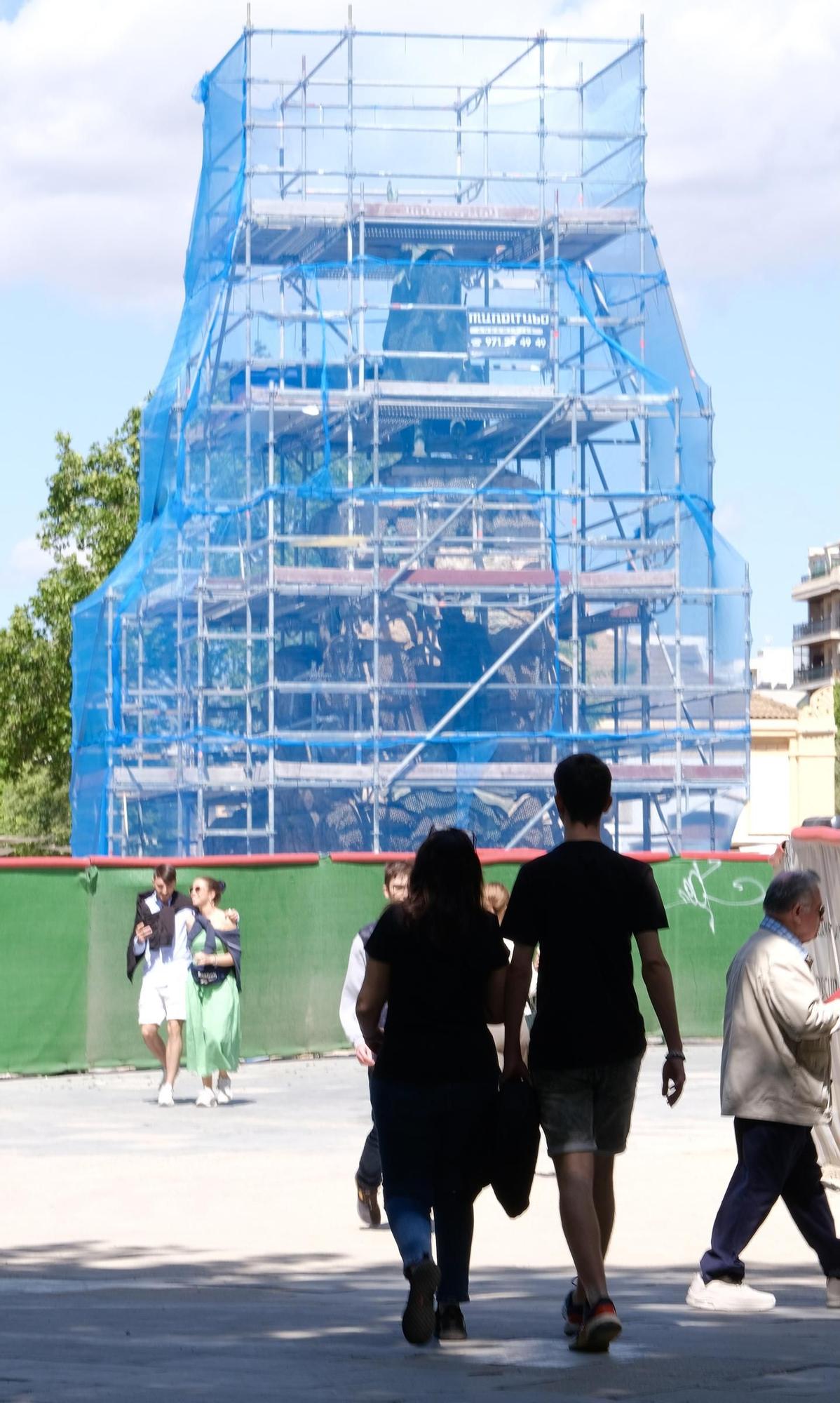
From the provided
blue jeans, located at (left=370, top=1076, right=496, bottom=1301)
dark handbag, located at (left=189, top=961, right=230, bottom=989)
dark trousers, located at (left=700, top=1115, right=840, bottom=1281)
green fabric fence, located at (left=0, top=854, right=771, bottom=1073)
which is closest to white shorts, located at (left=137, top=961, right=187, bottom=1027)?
dark handbag, located at (left=189, top=961, right=230, bottom=989)

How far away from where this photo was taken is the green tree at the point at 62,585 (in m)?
45.4

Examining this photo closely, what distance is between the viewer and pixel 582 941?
659 cm

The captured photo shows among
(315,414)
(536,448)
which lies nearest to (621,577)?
(536,448)

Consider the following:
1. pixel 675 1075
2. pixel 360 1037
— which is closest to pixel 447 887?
pixel 675 1075

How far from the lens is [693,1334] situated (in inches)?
269

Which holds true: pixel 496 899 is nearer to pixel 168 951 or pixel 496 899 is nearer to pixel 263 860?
pixel 168 951

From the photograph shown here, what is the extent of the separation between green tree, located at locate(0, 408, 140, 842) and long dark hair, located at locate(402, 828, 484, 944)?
1530 inches

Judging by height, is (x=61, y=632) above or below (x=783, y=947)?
above

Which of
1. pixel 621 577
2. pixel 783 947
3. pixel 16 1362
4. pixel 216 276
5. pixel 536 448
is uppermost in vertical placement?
pixel 216 276

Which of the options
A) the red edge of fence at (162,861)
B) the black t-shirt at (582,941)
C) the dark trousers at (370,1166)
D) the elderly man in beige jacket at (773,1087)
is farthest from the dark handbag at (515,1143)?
the red edge of fence at (162,861)

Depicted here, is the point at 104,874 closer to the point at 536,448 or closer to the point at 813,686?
the point at 536,448

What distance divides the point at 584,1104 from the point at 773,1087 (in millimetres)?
1049

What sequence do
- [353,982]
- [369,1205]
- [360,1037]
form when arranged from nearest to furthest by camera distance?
[360,1037] < [369,1205] < [353,982]

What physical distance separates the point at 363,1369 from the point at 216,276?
27.6m
